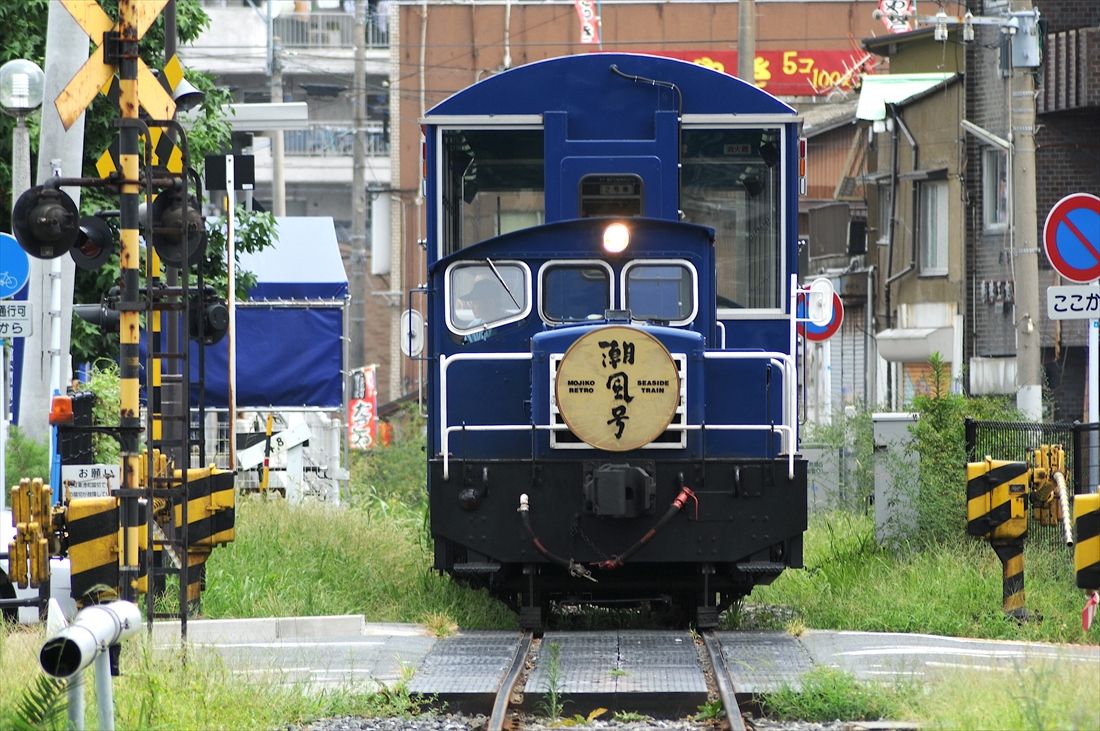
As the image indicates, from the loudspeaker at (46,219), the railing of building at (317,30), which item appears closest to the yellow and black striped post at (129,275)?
the loudspeaker at (46,219)

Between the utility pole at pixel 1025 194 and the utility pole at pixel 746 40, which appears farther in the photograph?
the utility pole at pixel 746 40

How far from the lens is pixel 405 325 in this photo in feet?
45.4

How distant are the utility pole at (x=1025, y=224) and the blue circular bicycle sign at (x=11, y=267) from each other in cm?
1011

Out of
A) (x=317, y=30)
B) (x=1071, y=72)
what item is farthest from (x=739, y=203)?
(x=317, y=30)

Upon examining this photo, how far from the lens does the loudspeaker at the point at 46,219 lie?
9805 mm

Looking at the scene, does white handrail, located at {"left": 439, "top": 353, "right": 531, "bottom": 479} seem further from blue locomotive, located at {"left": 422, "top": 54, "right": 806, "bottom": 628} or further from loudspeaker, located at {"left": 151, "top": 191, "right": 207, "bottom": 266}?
loudspeaker, located at {"left": 151, "top": 191, "right": 207, "bottom": 266}

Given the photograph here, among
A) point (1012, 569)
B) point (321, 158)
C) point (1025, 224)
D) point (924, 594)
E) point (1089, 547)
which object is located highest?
point (321, 158)

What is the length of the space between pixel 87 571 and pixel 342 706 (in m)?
1.85

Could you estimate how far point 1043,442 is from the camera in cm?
1362

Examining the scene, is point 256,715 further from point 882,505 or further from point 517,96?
point 882,505

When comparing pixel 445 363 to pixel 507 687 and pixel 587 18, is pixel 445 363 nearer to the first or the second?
pixel 507 687

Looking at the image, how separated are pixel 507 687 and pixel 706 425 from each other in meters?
2.87

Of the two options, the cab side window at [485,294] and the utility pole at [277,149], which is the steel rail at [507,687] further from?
the utility pole at [277,149]

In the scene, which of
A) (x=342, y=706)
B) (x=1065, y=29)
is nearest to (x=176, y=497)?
(x=342, y=706)
